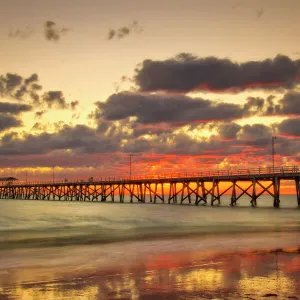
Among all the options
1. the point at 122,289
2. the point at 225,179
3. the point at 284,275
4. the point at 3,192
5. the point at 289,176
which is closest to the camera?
the point at 122,289

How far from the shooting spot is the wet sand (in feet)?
30.4

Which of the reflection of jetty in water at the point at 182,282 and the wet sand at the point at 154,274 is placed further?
the wet sand at the point at 154,274

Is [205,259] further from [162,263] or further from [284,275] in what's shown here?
[284,275]

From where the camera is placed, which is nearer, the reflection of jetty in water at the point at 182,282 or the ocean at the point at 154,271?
the reflection of jetty in water at the point at 182,282

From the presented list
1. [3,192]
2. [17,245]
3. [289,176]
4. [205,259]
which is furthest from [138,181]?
[3,192]

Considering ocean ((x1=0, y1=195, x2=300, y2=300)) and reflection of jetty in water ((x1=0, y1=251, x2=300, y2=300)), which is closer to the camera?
reflection of jetty in water ((x1=0, y1=251, x2=300, y2=300))

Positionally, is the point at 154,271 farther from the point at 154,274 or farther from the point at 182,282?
the point at 182,282

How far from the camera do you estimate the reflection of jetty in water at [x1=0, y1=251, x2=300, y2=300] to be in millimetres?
9141

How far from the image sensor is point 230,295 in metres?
8.92

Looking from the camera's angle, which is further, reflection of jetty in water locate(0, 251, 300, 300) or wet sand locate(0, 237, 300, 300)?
wet sand locate(0, 237, 300, 300)

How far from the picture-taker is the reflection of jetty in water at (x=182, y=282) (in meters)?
9.14

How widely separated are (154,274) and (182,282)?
140 centimetres

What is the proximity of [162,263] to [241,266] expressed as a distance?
8.04ft

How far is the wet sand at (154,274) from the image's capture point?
9.26 meters
